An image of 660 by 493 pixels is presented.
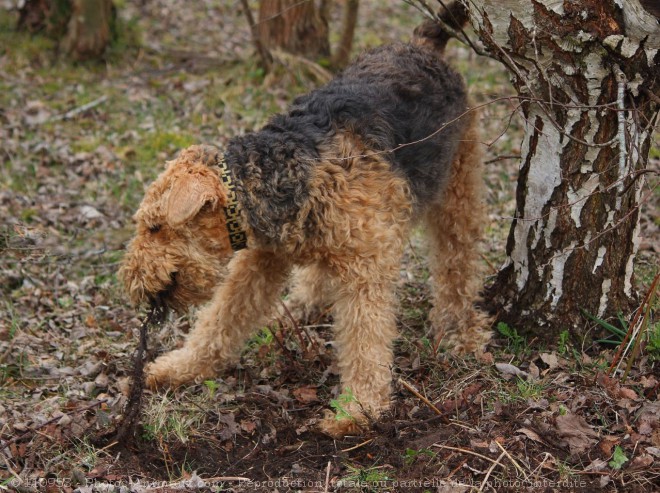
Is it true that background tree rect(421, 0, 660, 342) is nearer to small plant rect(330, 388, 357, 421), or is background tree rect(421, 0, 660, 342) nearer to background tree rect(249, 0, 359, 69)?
small plant rect(330, 388, 357, 421)

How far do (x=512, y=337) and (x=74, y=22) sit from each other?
772 centimetres

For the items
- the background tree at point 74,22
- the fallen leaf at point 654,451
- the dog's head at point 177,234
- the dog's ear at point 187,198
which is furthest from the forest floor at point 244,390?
the background tree at point 74,22

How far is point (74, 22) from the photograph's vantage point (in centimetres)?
977

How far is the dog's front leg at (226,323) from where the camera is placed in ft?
16.1

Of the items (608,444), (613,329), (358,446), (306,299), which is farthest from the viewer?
(306,299)

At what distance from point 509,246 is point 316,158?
1704 millimetres

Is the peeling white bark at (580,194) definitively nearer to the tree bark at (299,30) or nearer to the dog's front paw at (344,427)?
the dog's front paw at (344,427)

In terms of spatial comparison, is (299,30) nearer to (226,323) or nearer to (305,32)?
(305,32)

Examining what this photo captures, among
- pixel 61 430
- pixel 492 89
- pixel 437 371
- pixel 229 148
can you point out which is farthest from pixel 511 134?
pixel 61 430

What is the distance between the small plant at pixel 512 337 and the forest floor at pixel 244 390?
0.04 feet

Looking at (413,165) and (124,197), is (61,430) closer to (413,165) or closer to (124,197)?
(413,165)

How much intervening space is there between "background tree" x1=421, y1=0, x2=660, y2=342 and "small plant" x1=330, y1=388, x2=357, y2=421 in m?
1.47

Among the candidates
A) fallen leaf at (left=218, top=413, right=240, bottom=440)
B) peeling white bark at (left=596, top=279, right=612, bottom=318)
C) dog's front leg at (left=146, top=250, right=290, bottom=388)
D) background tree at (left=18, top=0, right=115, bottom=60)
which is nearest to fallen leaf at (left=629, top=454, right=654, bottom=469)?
peeling white bark at (left=596, top=279, right=612, bottom=318)

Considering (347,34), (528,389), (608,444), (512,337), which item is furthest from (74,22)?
(608,444)
